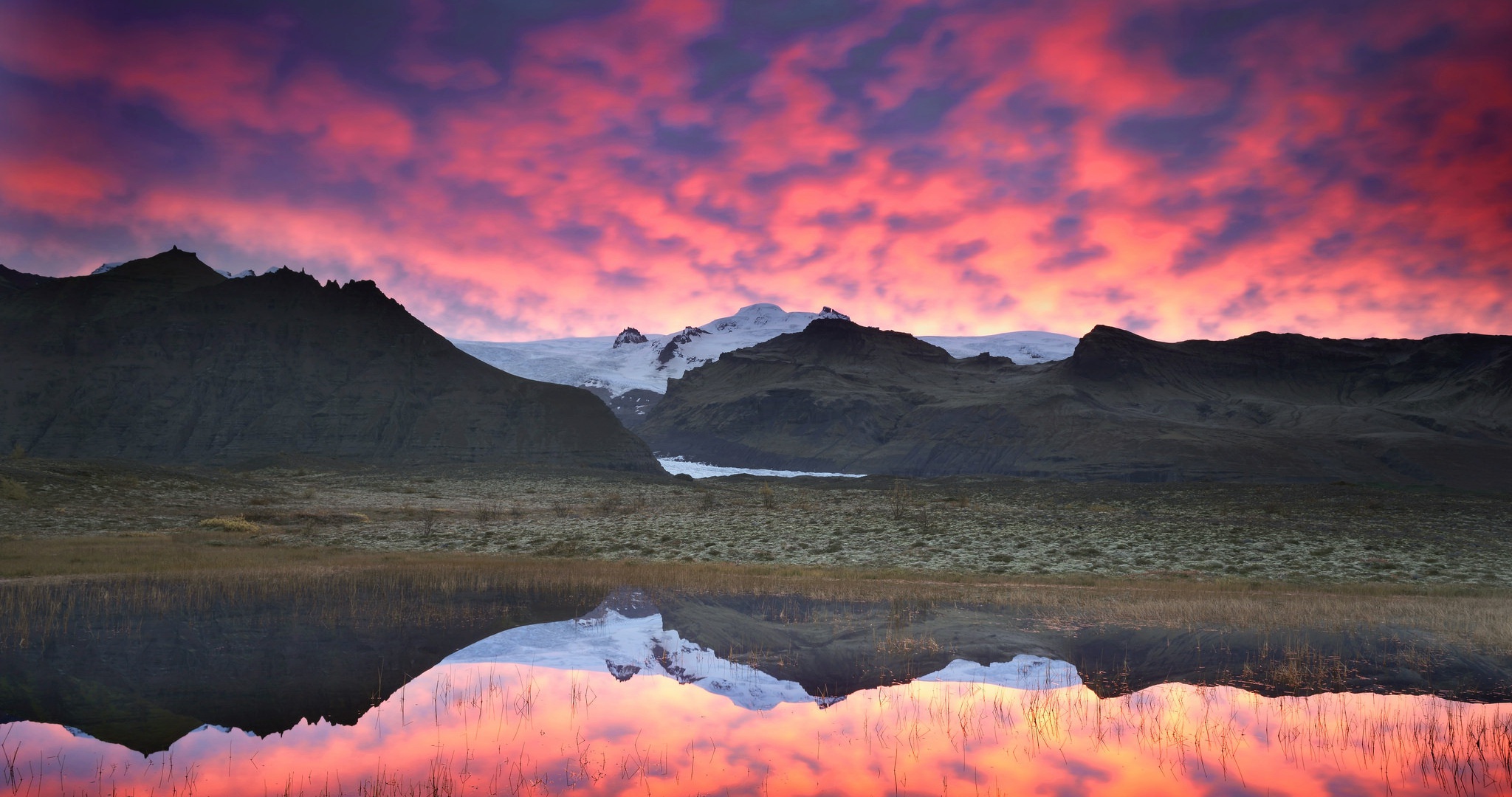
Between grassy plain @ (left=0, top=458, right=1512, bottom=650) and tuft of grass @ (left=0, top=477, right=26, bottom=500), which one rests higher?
tuft of grass @ (left=0, top=477, right=26, bottom=500)

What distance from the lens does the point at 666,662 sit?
18.9 meters

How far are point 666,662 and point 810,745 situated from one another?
267 inches

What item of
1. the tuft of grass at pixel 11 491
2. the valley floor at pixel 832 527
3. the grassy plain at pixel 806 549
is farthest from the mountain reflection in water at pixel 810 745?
the tuft of grass at pixel 11 491

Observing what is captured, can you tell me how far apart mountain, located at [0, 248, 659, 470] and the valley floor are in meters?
49.0

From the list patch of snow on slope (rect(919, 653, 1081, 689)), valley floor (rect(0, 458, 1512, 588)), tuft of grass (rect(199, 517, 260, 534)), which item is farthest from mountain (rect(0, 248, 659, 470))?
patch of snow on slope (rect(919, 653, 1081, 689))

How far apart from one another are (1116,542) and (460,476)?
3737 inches

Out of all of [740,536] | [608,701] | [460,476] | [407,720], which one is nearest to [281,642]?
[407,720]

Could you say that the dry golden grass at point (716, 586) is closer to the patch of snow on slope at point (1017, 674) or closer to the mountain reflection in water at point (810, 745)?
the patch of snow on slope at point (1017, 674)

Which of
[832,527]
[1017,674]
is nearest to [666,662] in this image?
[1017,674]

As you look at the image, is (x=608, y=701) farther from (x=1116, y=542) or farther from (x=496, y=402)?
(x=496, y=402)

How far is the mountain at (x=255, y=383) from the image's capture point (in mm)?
129625

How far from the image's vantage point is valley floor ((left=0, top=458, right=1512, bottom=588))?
40.7 metres

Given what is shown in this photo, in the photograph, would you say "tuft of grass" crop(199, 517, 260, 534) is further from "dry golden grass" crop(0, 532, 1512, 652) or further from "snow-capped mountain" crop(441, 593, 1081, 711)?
"snow-capped mountain" crop(441, 593, 1081, 711)

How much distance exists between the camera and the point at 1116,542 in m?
48.8
